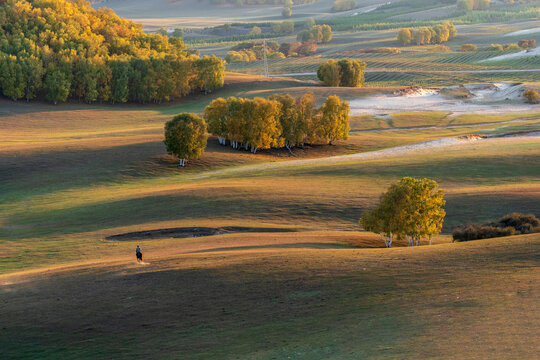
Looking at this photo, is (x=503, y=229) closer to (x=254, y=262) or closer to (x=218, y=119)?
(x=254, y=262)

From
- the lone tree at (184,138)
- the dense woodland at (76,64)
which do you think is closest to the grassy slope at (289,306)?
the lone tree at (184,138)

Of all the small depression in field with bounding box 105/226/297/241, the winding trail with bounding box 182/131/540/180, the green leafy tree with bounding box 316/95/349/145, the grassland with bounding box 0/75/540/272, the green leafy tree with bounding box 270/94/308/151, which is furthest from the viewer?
the green leafy tree with bounding box 316/95/349/145

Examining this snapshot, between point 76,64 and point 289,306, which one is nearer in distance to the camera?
point 289,306

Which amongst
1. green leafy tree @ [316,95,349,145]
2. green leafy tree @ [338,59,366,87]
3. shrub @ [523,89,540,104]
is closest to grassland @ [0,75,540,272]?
green leafy tree @ [316,95,349,145]

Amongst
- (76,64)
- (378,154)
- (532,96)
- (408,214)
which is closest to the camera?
(408,214)

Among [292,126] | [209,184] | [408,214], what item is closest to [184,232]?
[408,214]

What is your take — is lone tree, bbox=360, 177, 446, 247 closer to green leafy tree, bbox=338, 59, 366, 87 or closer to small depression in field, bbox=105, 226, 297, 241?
small depression in field, bbox=105, 226, 297, 241

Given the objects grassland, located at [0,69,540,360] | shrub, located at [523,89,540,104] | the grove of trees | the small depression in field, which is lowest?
the small depression in field
